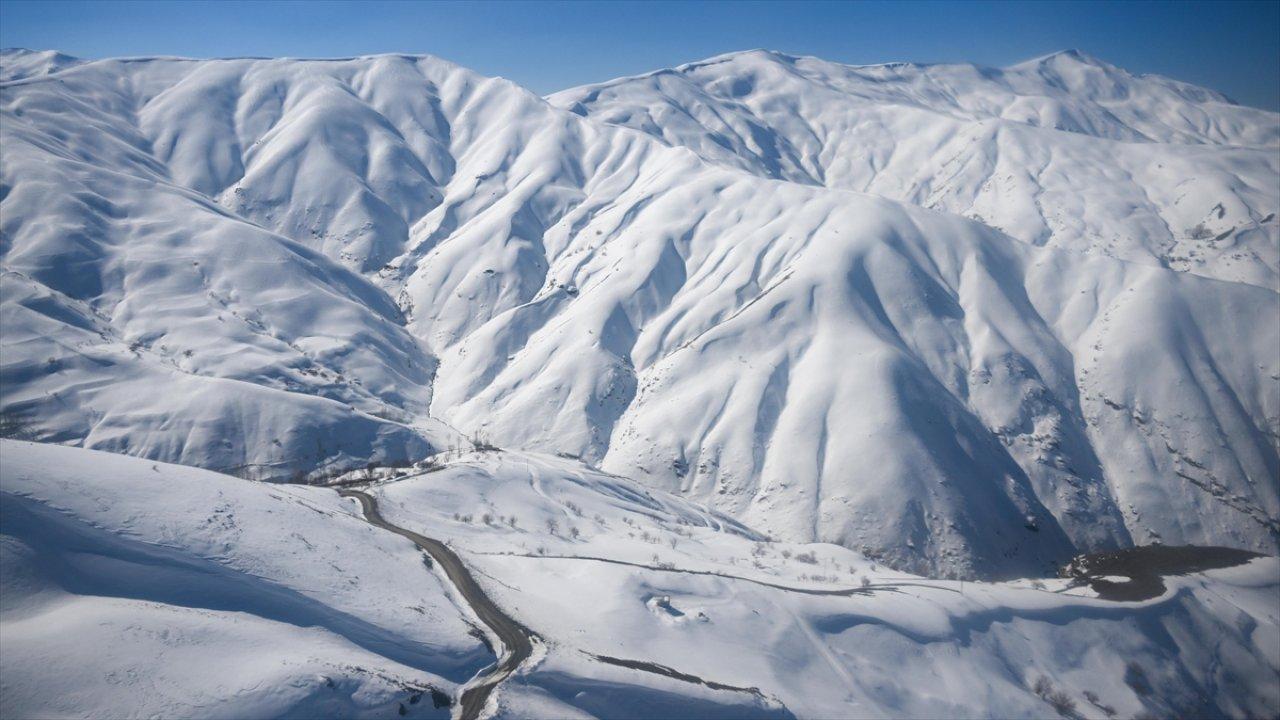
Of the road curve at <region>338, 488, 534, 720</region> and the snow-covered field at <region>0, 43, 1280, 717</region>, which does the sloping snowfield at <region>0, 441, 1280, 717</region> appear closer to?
the snow-covered field at <region>0, 43, 1280, 717</region>

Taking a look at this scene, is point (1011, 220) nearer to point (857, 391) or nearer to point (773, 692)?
point (857, 391)

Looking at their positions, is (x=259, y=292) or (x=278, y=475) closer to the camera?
(x=278, y=475)

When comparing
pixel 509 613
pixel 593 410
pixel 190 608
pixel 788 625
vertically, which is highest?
pixel 788 625

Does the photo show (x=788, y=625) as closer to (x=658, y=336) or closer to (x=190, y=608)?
(x=190, y=608)

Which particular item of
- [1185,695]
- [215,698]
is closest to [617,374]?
[1185,695]

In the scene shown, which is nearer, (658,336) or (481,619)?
(481,619)

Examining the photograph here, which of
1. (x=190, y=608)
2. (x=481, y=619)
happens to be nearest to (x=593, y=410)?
(x=481, y=619)

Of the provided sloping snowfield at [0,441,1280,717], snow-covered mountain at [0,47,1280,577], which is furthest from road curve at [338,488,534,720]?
snow-covered mountain at [0,47,1280,577]
